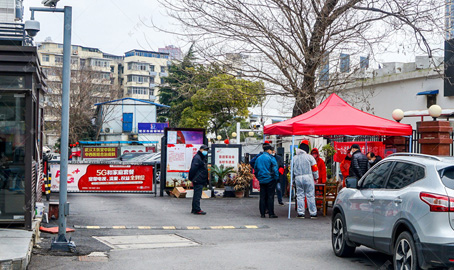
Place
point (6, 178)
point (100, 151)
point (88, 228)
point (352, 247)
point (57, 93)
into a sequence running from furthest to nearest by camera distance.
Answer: point (57, 93) < point (100, 151) < point (88, 228) < point (6, 178) < point (352, 247)

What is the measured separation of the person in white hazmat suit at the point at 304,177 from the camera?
A: 14547 mm

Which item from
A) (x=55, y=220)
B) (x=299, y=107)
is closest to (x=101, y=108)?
(x=299, y=107)

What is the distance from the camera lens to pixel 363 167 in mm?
14852

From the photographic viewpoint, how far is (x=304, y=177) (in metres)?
14.6

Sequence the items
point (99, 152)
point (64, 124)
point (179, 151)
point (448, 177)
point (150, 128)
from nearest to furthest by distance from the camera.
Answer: point (448, 177), point (64, 124), point (179, 151), point (99, 152), point (150, 128)

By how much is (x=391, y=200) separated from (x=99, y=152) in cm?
3019

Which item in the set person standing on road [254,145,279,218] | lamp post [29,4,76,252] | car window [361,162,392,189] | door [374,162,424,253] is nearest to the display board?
person standing on road [254,145,279,218]

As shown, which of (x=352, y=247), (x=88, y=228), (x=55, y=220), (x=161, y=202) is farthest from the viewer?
(x=161, y=202)

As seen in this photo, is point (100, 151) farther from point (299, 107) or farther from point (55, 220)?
point (55, 220)

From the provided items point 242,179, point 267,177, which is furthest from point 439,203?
point 242,179

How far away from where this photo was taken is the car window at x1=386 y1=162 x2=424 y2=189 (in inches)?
277

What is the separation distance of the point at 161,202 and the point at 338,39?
8.01 metres

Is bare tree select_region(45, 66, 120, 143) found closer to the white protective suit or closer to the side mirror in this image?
the white protective suit

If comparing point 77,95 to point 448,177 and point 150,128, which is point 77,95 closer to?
point 150,128
